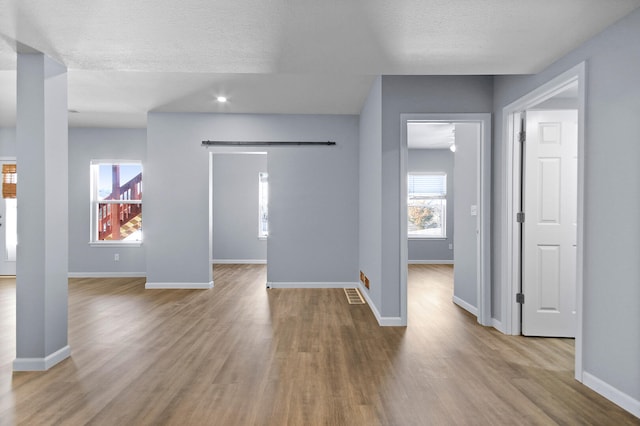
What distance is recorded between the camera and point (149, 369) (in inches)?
111

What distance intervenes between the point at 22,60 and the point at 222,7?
5.80 ft

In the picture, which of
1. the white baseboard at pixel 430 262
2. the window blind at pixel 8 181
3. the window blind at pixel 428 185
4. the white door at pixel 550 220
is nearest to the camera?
the white door at pixel 550 220

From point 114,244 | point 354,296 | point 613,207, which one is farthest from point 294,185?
point 613,207

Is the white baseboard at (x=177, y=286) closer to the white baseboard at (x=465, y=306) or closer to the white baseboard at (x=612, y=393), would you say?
the white baseboard at (x=465, y=306)

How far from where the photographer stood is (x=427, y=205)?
30.0 feet

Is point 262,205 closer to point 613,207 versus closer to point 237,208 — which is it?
→ point 237,208

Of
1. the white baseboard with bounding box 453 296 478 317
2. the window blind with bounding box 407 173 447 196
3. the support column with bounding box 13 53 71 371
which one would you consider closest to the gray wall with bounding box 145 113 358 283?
the white baseboard with bounding box 453 296 478 317

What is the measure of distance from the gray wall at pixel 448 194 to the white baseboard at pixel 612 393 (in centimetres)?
643

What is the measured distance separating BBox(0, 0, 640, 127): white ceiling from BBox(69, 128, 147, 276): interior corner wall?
4035mm

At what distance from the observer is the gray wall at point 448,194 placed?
29.5 feet

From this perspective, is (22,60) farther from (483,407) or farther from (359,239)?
(359,239)

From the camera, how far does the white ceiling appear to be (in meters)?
2.17

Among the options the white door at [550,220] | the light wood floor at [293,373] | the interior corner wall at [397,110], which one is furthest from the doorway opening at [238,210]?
the white door at [550,220]

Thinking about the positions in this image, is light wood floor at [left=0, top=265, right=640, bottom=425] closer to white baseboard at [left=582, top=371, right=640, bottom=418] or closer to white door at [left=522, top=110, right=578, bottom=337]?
white baseboard at [left=582, top=371, right=640, bottom=418]
